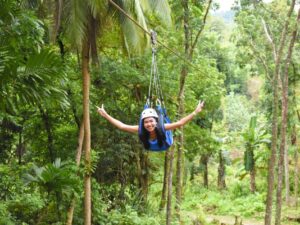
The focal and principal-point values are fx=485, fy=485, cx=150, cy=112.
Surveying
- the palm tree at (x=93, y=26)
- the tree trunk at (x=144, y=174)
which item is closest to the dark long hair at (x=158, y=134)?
the palm tree at (x=93, y=26)

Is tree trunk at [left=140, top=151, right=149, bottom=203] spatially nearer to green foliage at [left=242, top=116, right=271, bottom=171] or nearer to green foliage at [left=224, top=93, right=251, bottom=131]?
→ green foliage at [left=242, top=116, right=271, bottom=171]

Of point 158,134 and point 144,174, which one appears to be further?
point 144,174

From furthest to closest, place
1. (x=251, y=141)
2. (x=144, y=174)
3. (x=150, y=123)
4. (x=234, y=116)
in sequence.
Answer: (x=234, y=116) → (x=251, y=141) → (x=144, y=174) → (x=150, y=123)

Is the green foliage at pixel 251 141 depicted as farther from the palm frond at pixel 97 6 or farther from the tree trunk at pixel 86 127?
the palm frond at pixel 97 6

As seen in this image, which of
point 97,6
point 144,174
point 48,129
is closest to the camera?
point 97,6

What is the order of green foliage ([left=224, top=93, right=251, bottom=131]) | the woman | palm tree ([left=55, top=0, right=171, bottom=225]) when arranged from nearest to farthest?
the woman, palm tree ([left=55, top=0, right=171, bottom=225]), green foliage ([left=224, top=93, right=251, bottom=131])

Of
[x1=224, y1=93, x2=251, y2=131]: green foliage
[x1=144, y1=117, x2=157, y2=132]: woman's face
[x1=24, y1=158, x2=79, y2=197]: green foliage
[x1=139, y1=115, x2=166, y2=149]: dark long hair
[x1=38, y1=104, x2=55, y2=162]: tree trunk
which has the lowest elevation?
[x1=24, y1=158, x2=79, y2=197]: green foliage

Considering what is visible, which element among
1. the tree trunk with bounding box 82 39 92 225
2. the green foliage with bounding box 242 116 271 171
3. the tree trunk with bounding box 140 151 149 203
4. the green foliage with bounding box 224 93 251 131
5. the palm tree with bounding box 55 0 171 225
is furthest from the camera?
the green foliage with bounding box 224 93 251 131

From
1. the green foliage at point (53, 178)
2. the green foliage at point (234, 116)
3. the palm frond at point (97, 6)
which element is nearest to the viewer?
the green foliage at point (53, 178)

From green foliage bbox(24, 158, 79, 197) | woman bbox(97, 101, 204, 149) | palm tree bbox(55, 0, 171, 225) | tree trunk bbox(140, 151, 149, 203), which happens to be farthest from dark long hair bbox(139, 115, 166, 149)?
tree trunk bbox(140, 151, 149, 203)

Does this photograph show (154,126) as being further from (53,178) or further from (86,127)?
(86,127)

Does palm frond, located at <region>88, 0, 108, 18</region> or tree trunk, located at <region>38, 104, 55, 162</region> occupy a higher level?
palm frond, located at <region>88, 0, 108, 18</region>

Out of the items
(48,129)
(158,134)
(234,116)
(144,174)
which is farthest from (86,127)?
(234,116)

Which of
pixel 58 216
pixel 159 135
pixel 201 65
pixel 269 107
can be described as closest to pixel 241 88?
pixel 269 107
